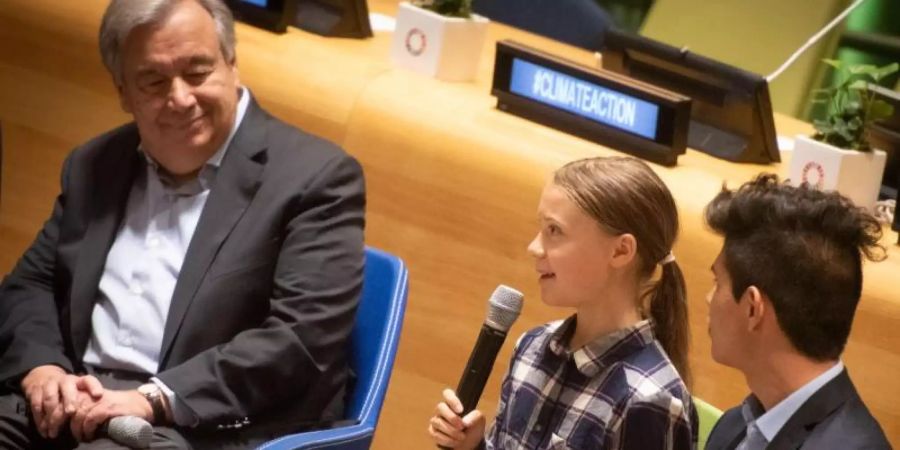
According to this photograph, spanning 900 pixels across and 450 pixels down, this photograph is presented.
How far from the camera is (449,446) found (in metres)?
2.23

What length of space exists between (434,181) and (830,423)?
1.45 m

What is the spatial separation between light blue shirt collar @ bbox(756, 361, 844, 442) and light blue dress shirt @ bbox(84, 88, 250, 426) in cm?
112

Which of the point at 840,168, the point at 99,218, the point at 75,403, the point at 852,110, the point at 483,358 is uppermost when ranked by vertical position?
the point at 852,110

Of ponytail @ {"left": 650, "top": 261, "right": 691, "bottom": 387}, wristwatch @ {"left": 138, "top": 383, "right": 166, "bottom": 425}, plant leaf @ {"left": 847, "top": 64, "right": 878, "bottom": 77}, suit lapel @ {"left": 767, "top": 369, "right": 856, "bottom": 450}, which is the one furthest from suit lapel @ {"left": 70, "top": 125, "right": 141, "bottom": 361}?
plant leaf @ {"left": 847, "top": 64, "right": 878, "bottom": 77}

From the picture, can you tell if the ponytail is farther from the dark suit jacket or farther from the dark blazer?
the dark suit jacket

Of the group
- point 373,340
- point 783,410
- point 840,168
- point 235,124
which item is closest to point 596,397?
point 783,410

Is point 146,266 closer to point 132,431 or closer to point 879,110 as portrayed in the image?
point 132,431

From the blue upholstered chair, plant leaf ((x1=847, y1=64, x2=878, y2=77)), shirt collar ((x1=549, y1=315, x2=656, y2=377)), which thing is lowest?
the blue upholstered chair

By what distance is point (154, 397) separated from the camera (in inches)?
100

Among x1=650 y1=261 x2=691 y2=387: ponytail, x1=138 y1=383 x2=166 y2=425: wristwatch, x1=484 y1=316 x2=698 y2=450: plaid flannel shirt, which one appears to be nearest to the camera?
x1=484 y1=316 x2=698 y2=450: plaid flannel shirt

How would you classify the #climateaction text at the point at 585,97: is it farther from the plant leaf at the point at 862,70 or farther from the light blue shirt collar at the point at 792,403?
the light blue shirt collar at the point at 792,403

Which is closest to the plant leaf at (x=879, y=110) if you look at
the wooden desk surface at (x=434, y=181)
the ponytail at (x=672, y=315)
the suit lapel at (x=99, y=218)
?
the wooden desk surface at (x=434, y=181)

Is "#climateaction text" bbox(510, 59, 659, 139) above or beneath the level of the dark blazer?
above

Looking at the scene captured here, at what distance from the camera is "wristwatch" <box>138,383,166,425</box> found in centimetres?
255
